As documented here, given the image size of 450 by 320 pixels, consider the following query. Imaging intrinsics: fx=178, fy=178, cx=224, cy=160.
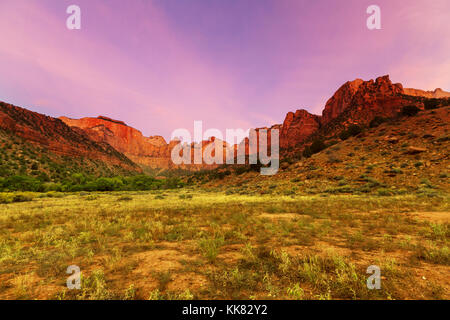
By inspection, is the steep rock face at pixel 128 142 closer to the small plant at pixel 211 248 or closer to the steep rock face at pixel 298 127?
the steep rock face at pixel 298 127

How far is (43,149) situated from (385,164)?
8198cm

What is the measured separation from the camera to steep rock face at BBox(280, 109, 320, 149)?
315 ft

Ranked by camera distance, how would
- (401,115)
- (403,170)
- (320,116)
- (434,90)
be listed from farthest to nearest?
1. (434,90)
2. (320,116)
3. (401,115)
4. (403,170)

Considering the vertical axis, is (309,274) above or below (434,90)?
below

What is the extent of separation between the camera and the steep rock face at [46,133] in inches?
2152

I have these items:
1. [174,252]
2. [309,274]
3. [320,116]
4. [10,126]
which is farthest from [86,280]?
[320,116]

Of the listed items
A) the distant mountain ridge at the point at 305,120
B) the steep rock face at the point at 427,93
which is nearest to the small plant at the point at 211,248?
the distant mountain ridge at the point at 305,120

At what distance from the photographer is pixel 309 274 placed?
3.09m

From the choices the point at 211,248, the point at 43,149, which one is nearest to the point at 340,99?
the point at 211,248

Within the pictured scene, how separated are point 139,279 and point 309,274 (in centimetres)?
306

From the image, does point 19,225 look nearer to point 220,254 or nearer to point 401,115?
point 220,254

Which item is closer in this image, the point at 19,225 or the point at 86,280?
the point at 86,280

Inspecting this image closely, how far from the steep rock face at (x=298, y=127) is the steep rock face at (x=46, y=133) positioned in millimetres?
90072

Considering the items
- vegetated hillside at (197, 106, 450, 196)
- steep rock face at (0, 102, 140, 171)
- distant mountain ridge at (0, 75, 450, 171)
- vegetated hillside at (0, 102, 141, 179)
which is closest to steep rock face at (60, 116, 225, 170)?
distant mountain ridge at (0, 75, 450, 171)
